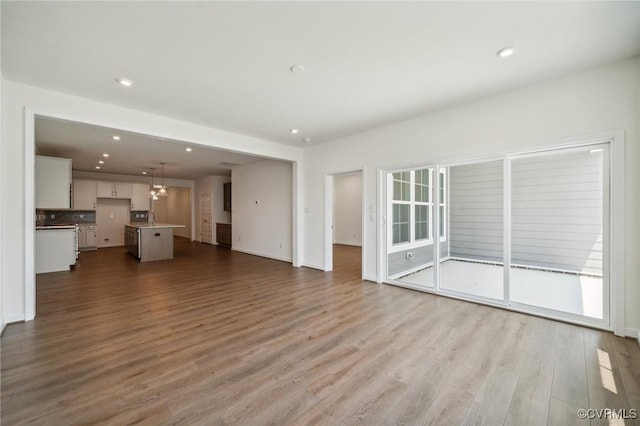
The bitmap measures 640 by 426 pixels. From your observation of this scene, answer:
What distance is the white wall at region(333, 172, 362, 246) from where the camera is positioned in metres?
9.59

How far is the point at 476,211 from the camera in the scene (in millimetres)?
4180

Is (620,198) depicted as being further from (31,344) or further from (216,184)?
(216,184)

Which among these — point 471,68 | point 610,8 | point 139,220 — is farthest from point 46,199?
point 610,8

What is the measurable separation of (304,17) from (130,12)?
1.28m

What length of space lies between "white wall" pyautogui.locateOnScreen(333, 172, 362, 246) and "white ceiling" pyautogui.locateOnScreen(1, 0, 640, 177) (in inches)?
245

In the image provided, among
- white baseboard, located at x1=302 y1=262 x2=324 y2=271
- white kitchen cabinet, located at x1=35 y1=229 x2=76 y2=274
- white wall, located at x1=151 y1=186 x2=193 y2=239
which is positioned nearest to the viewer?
white kitchen cabinet, located at x1=35 y1=229 x2=76 y2=274

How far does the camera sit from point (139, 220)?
9.94 m

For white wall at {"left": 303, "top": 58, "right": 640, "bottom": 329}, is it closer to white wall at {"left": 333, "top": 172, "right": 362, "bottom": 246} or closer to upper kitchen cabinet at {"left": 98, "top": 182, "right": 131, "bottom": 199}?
white wall at {"left": 333, "top": 172, "right": 362, "bottom": 246}

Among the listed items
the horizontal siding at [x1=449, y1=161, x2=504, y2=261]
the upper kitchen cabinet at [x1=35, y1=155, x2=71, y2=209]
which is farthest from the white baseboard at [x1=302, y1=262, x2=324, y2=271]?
the upper kitchen cabinet at [x1=35, y1=155, x2=71, y2=209]

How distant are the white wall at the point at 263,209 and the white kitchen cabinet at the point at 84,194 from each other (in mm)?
4793

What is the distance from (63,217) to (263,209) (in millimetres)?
6326

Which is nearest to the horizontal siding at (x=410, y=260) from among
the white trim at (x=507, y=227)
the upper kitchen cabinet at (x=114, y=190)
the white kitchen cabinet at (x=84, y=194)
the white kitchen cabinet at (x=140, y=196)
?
the white trim at (x=507, y=227)

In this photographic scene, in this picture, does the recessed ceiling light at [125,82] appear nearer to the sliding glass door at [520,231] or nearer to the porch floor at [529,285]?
the sliding glass door at [520,231]

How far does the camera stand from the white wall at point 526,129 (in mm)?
2549
